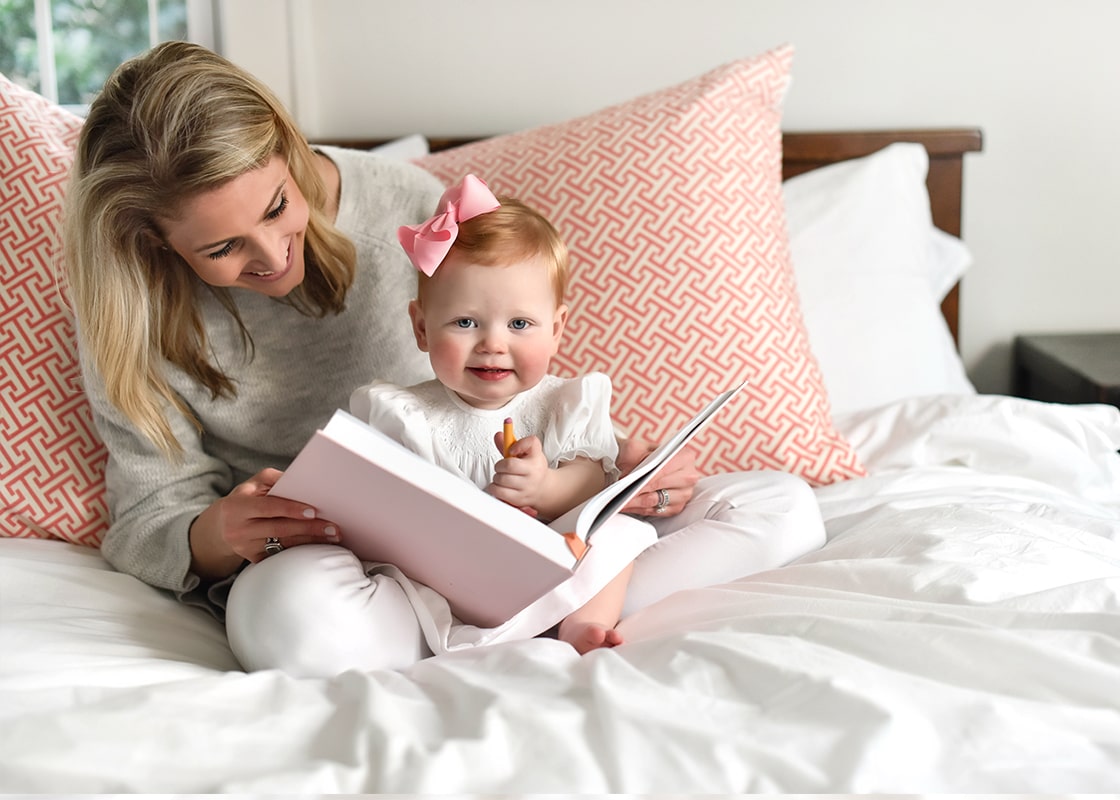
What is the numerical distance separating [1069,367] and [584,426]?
981 millimetres

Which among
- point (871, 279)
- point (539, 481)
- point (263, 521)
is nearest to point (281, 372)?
point (263, 521)

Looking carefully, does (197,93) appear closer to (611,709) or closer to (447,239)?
(447,239)

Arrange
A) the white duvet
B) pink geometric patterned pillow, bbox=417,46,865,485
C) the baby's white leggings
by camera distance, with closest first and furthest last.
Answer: the white duvet → the baby's white leggings → pink geometric patterned pillow, bbox=417,46,865,485

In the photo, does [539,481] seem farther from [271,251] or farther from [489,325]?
[271,251]

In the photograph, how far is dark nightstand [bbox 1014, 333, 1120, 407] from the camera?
1.67m

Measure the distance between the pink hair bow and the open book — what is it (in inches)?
9.2

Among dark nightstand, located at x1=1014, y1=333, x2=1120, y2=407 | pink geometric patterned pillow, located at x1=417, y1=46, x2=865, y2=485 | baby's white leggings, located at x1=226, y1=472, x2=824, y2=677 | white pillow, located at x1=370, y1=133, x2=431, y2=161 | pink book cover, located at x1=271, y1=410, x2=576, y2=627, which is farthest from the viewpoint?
white pillow, located at x1=370, y1=133, x2=431, y2=161

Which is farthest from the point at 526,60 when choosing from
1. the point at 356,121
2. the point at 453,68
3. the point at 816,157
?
the point at 816,157

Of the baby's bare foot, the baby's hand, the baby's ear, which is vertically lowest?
the baby's bare foot

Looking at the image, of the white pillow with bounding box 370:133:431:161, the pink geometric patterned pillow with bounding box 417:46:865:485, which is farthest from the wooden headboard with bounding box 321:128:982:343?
the white pillow with bounding box 370:133:431:161

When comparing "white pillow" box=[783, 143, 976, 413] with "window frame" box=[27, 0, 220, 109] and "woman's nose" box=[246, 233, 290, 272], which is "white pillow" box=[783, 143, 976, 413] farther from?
"window frame" box=[27, 0, 220, 109]

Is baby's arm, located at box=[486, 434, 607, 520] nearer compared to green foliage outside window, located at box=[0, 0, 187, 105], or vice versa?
baby's arm, located at box=[486, 434, 607, 520]

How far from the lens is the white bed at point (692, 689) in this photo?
2.37 ft

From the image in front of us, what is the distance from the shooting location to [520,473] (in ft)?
3.34
